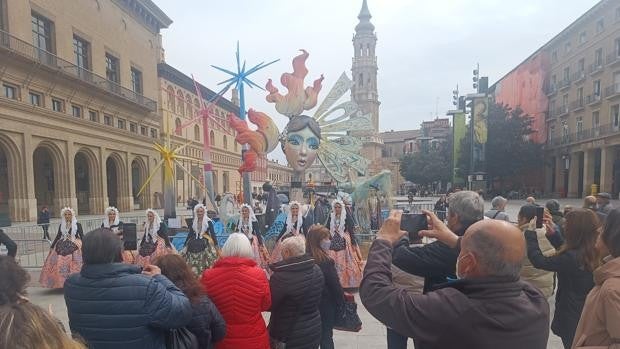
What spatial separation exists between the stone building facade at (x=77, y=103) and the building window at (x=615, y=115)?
37.4 m

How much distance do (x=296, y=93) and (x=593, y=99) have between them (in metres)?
31.7

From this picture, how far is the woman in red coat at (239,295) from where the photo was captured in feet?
8.27

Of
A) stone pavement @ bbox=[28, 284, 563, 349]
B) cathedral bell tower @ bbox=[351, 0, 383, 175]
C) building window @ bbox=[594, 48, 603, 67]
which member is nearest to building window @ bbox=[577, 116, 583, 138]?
building window @ bbox=[594, 48, 603, 67]

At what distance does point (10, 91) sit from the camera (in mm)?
18453

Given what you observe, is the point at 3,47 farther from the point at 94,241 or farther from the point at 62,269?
the point at 94,241

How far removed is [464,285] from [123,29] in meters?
33.5

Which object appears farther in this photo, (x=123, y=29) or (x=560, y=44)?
(x=560, y=44)

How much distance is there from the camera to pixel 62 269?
6.27 metres

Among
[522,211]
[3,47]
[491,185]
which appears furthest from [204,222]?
[491,185]

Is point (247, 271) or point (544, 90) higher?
point (544, 90)

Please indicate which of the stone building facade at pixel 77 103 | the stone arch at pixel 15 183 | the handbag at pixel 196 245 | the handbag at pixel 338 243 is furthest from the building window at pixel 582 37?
the stone arch at pixel 15 183

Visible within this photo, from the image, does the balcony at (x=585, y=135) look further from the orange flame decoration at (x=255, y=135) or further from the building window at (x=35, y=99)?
the building window at (x=35, y=99)

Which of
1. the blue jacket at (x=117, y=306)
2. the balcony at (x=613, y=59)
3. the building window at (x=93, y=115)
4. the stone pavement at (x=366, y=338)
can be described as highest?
the balcony at (x=613, y=59)

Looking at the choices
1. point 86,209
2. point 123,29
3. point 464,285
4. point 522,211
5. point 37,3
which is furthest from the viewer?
point 123,29
